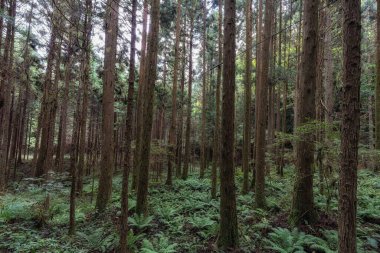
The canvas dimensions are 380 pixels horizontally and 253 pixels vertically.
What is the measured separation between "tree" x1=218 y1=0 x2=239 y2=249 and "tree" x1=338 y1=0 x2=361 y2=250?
8.57ft

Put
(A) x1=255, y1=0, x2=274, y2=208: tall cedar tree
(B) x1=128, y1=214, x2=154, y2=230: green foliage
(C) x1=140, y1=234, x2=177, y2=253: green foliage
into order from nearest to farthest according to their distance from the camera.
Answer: (C) x1=140, y1=234, x2=177, y2=253: green foliage < (B) x1=128, y1=214, x2=154, y2=230: green foliage < (A) x1=255, y1=0, x2=274, y2=208: tall cedar tree

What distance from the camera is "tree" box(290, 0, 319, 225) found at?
6457 millimetres

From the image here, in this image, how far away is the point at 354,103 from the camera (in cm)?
305

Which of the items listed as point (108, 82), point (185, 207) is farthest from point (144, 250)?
point (108, 82)

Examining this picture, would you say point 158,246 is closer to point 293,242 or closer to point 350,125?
point 293,242

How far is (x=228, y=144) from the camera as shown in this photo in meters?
5.56

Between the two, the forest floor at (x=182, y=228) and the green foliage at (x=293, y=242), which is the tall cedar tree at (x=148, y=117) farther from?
the green foliage at (x=293, y=242)

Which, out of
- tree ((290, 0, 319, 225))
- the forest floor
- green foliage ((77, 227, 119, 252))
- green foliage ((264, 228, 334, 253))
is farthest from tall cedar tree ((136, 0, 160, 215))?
tree ((290, 0, 319, 225))

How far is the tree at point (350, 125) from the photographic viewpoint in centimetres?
304

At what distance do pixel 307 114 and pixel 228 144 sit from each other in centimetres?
230

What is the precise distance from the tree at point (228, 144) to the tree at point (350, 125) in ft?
8.57

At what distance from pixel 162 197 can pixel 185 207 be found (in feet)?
7.72

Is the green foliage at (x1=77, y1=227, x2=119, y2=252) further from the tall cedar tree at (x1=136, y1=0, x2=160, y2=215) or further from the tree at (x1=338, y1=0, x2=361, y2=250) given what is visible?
the tree at (x1=338, y1=0, x2=361, y2=250)

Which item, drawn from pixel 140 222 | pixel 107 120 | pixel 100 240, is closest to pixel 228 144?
pixel 140 222
